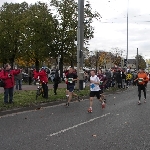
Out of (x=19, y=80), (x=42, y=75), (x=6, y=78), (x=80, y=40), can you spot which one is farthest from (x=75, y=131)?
(x=19, y=80)

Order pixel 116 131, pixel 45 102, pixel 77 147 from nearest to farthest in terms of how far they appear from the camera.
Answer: pixel 77 147 → pixel 116 131 → pixel 45 102

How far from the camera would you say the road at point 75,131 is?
7895 mm

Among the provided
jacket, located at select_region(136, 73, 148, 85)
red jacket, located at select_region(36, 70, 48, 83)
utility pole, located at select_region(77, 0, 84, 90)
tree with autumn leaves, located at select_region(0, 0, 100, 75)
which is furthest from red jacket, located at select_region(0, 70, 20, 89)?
tree with autumn leaves, located at select_region(0, 0, 100, 75)

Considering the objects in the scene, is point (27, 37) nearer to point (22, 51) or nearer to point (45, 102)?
point (22, 51)

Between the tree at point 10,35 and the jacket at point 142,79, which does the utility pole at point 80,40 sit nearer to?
the jacket at point 142,79

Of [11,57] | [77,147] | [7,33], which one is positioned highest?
[7,33]

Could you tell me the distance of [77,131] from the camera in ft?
31.9

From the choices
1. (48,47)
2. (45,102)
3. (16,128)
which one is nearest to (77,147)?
(16,128)

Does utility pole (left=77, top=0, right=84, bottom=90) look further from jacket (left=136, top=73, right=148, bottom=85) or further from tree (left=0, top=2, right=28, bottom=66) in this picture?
tree (left=0, top=2, right=28, bottom=66)

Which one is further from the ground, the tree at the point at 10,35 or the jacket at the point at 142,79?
the tree at the point at 10,35

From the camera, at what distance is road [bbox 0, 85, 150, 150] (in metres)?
7.89

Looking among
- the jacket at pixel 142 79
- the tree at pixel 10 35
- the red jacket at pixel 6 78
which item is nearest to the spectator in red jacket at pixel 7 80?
the red jacket at pixel 6 78

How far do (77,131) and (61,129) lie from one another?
1.80 ft

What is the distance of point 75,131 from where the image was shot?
9.71 metres
